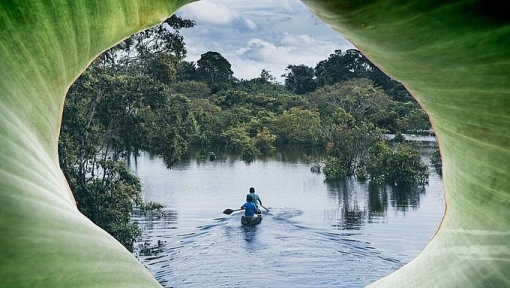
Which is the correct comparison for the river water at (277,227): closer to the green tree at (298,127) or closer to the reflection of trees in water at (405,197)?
the reflection of trees in water at (405,197)

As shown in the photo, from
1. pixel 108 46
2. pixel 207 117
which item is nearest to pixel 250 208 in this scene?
pixel 207 117

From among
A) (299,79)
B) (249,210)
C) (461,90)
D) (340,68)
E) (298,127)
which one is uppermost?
(340,68)

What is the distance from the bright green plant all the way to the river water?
6.10 meters

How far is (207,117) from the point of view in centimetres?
915

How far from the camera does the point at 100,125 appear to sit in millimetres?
6246

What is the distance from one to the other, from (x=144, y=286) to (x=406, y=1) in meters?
0.04

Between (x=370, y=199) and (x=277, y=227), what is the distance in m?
1.85

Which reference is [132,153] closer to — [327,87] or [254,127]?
[254,127]

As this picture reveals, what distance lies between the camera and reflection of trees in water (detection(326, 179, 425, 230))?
8664 mm

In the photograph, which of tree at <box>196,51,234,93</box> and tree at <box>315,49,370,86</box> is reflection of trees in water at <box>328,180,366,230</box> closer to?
tree at <box>315,49,370,86</box>

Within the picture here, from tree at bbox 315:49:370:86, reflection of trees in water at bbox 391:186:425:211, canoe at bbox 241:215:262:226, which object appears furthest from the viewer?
tree at bbox 315:49:370:86

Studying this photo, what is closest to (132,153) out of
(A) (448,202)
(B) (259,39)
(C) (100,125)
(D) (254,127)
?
(C) (100,125)

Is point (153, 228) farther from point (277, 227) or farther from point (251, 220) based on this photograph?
point (277, 227)

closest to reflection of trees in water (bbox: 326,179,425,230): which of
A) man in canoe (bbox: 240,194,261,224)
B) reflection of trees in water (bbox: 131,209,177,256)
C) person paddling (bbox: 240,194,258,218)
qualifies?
man in canoe (bbox: 240,194,261,224)
